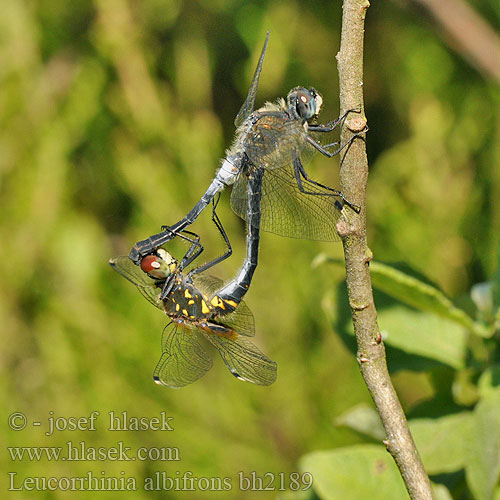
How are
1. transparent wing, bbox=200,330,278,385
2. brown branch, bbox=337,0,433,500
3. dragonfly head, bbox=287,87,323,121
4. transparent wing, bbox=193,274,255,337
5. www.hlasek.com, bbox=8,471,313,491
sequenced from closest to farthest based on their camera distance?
brown branch, bbox=337,0,433,500 < transparent wing, bbox=200,330,278,385 < transparent wing, bbox=193,274,255,337 < dragonfly head, bbox=287,87,323,121 < www.hlasek.com, bbox=8,471,313,491

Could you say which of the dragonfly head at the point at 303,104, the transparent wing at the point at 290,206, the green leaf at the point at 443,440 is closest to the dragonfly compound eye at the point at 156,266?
the transparent wing at the point at 290,206

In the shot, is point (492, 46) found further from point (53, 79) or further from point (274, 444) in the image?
point (53, 79)

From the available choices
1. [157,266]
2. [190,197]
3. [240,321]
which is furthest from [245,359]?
[190,197]

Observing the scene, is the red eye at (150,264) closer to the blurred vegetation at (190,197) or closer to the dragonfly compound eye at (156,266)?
the dragonfly compound eye at (156,266)

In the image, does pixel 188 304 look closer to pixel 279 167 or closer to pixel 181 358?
pixel 181 358

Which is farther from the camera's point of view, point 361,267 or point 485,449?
point 485,449

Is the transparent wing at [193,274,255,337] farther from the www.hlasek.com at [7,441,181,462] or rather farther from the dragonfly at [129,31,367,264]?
the www.hlasek.com at [7,441,181,462]

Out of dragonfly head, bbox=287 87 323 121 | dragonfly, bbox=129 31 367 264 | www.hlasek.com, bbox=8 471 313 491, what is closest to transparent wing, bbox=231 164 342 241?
dragonfly, bbox=129 31 367 264
